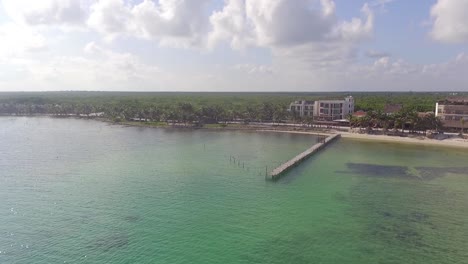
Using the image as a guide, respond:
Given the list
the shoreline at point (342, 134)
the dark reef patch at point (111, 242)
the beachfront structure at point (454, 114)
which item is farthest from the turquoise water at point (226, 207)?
the beachfront structure at point (454, 114)

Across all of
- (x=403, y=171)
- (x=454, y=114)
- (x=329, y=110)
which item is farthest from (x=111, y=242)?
(x=329, y=110)

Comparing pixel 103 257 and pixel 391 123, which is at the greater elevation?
pixel 391 123

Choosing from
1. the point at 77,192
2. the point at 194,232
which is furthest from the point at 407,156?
the point at 77,192

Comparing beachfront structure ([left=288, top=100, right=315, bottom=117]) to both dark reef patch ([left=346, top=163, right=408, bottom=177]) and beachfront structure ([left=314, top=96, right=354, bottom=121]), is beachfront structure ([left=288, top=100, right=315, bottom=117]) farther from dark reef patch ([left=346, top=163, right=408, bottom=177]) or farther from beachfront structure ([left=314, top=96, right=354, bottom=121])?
dark reef patch ([left=346, top=163, right=408, bottom=177])

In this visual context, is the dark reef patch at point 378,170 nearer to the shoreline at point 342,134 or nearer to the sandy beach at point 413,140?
the sandy beach at point 413,140

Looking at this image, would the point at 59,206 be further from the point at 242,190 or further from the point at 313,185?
the point at 313,185

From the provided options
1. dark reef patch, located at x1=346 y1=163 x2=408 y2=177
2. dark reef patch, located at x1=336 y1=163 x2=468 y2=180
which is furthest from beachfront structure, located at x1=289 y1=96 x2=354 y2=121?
dark reef patch, located at x1=336 y1=163 x2=468 y2=180
